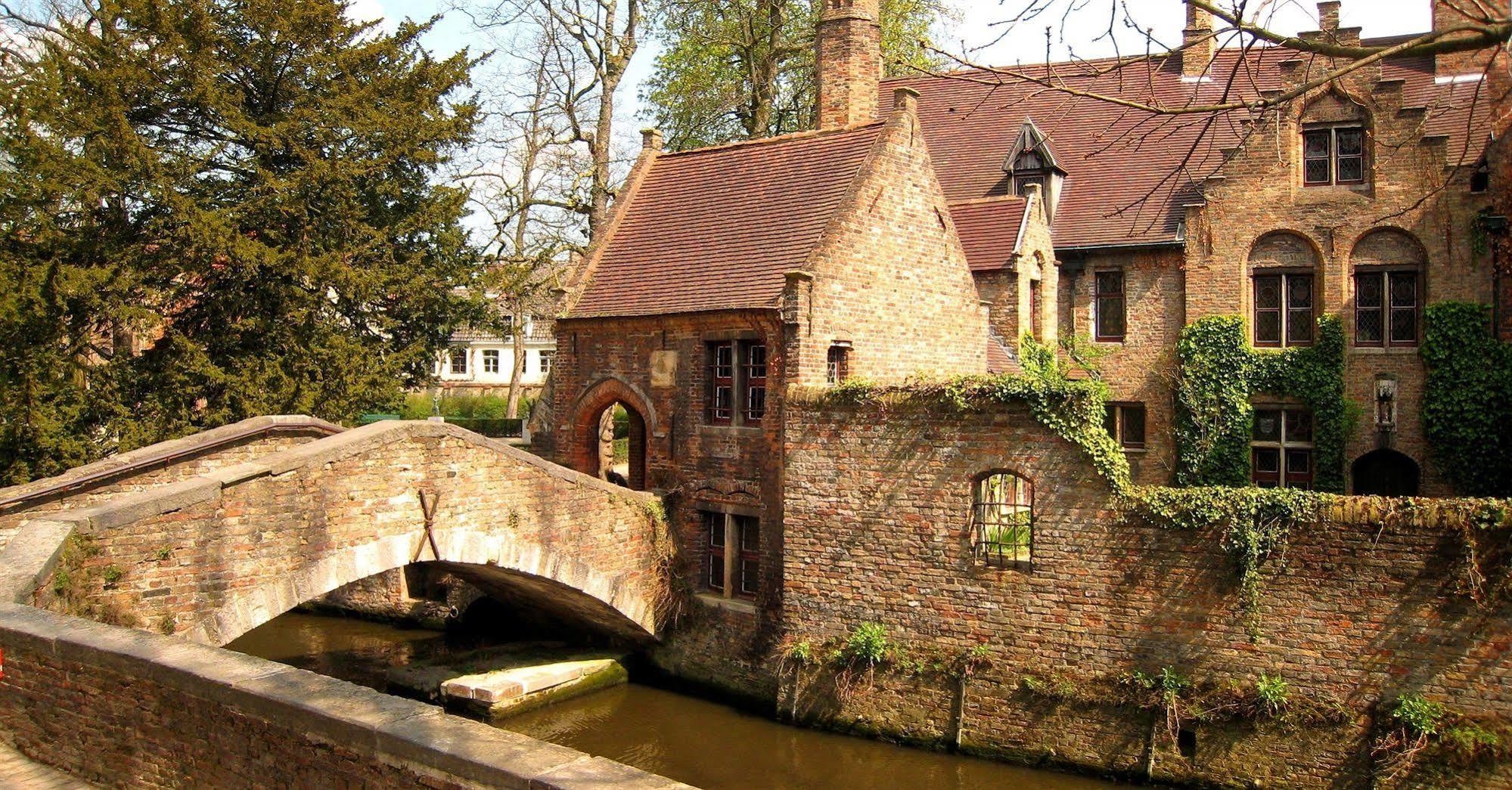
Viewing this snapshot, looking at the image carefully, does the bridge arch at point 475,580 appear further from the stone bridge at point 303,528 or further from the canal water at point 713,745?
the canal water at point 713,745

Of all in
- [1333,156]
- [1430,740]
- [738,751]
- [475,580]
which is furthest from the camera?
[1333,156]

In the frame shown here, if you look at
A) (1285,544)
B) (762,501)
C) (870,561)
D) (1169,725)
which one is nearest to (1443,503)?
(1285,544)

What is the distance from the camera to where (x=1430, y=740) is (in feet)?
36.4

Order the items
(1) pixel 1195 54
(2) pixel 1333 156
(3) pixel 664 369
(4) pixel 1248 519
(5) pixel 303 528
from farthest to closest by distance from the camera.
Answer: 1. (1) pixel 1195 54
2. (2) pixel 1333 156
3. (3) pixel 664 369
4. (4) pixel 1248 519
5. (5) pixel 303 528

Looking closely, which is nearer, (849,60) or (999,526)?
(999,526)

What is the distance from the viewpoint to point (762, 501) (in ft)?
51.3

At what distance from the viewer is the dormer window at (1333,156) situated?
19969 millimetres

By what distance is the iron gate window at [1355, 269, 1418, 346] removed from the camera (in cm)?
1972

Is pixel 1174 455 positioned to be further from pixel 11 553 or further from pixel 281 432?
pixel 11 553

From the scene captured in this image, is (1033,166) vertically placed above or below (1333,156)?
above

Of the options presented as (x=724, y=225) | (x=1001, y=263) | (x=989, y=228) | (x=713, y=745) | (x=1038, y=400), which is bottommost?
(x=713, y=745)

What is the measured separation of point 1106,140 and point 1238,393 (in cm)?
688

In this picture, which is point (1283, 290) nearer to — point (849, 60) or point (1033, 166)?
point (1033, 166)

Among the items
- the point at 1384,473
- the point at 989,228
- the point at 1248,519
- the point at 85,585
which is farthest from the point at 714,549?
the point at 1384,473
